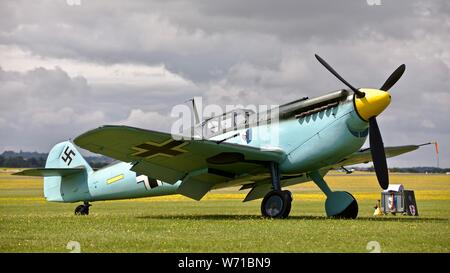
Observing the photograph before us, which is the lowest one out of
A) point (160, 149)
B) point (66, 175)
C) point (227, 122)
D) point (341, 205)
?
point (341, 205)

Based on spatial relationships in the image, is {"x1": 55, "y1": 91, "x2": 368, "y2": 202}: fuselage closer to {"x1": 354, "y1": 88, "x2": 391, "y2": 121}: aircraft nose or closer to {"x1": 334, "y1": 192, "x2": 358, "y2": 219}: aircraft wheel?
{"x1": 354, "y1": 88, "x2": 391, "y2": 121}: aircraft nose

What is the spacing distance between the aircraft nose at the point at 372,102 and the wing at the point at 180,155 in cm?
215

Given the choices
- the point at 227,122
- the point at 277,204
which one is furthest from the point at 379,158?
the point at 227,122

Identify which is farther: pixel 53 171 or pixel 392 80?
pixel 53 171

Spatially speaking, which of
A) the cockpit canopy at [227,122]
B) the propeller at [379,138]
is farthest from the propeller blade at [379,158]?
the cockpit canopy at [227,122]

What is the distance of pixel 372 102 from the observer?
12938 millimetres

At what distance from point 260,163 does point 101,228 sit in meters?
4.28

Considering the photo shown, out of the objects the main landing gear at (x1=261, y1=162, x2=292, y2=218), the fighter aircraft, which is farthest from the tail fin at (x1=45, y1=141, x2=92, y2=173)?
the main landing gear at (x1=261, y1=162, x2=292, y2=218)

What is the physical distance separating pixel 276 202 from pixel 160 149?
270 cm

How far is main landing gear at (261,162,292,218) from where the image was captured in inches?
543

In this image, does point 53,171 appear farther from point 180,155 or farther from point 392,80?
point 392,80

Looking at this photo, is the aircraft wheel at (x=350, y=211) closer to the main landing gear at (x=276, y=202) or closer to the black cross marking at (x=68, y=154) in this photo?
the main landing gear at (x=276, y=202)

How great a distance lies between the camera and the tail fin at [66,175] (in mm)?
18391
